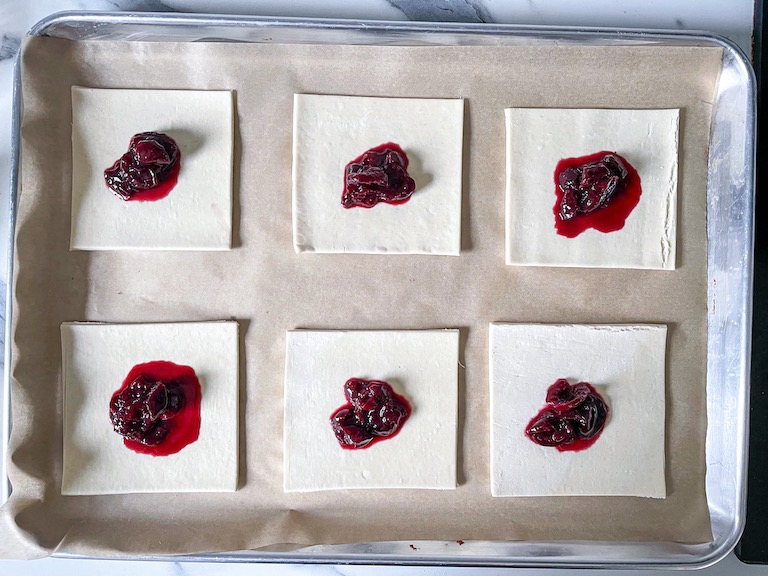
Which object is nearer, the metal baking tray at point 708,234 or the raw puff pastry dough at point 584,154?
the metal baking tray at point 708,234

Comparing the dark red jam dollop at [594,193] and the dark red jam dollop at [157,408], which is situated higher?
the dark red jam dollop at [594,193]

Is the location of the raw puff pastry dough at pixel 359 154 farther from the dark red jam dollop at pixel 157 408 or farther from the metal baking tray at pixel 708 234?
the dark red jam dollop at pixel 157 408

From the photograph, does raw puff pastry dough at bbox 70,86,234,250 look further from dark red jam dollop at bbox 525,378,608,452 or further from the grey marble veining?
dark red jam dollop at bbox 525,378,608,452

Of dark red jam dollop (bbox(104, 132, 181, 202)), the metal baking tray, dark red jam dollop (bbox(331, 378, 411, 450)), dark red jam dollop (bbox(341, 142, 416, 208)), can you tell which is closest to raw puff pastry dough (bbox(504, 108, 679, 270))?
the metal baking tray

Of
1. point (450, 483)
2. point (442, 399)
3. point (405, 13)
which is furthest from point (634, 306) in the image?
point (405, 13)

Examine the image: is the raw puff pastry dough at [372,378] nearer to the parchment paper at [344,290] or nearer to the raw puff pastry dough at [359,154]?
the parchment paper at [344,290]

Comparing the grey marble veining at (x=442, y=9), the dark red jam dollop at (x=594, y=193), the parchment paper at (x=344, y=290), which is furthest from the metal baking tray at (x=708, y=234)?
the dark red jam dollop at (x=594, y=193)

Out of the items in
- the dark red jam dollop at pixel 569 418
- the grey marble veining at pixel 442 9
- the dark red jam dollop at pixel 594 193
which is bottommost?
the dark red jam dollop at pixel 569 418

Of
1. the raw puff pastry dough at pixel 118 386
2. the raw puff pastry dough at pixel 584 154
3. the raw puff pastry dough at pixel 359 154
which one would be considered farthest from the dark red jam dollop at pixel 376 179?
the raw puff pastry dough at pixel 118 386
